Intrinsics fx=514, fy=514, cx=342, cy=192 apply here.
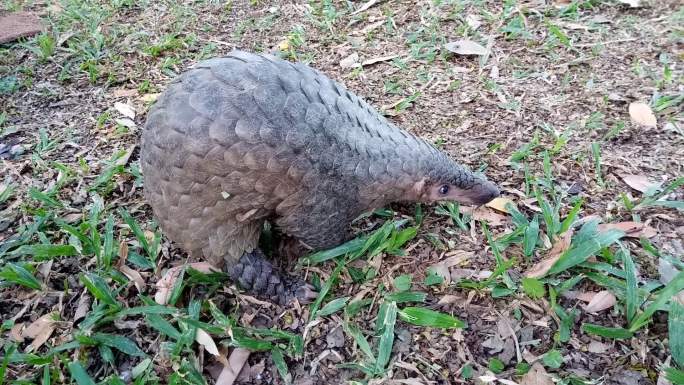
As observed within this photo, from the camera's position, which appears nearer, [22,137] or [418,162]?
[418,162]

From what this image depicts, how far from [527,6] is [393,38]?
1.09m

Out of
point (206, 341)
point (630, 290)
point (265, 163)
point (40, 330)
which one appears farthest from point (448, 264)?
point (40, 330)

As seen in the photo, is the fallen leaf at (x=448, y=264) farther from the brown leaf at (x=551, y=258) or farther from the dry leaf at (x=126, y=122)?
the dry leaf at (x=126, y=122)

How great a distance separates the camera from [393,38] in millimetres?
3938

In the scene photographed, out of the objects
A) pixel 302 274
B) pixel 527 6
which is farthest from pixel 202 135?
pixel 527 6

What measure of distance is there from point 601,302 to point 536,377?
0.46 metres

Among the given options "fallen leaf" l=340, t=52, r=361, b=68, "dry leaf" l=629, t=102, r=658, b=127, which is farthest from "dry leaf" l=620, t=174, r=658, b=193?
"fallen leaf" l=340, t=52, r=361, b=68

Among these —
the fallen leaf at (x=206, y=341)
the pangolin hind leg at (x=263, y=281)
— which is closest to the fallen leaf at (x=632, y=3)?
the pangolin hind leg at (x=263, y=281)

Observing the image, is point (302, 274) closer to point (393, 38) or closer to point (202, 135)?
point (202, 135)

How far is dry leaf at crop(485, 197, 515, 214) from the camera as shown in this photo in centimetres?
255

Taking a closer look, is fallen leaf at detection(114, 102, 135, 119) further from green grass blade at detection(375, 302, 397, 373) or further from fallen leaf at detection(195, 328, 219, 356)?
green grass blade at detection(375, 302, 397, 373)

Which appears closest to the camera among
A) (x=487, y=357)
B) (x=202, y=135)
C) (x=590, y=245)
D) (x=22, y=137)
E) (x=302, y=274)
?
(x=202, y=135)

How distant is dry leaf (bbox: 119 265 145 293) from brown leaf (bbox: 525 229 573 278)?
1.70m

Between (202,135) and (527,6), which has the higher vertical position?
(202,135)
